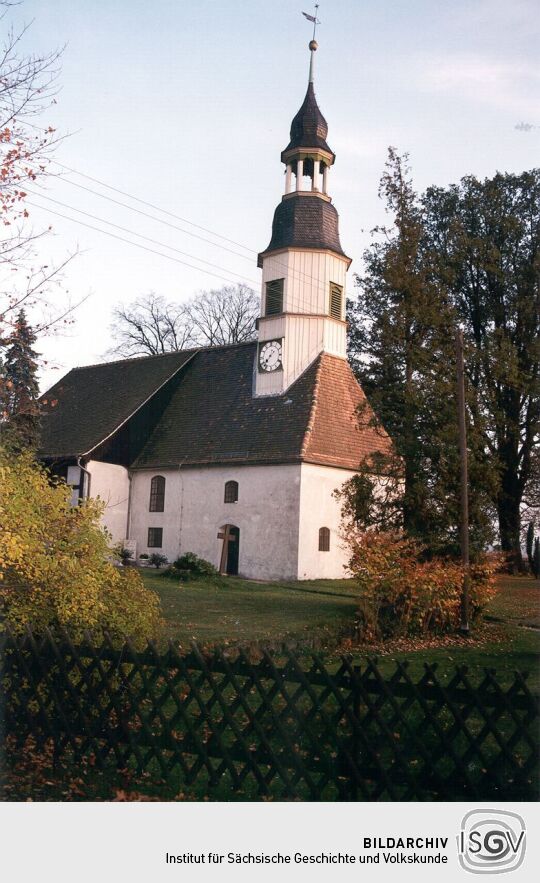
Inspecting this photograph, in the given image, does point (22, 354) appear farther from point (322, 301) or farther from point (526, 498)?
point (526, 498)

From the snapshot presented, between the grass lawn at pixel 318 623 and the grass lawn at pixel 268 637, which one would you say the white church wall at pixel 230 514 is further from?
the grass lawn at pixel 318 623

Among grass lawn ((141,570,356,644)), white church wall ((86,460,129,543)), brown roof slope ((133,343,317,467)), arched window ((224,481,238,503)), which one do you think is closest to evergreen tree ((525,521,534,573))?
grass lawn ((141,570,356,644))

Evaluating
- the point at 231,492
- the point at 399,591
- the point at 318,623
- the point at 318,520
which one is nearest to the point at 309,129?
the point at 231,492

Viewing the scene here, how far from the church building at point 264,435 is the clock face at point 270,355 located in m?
0.06

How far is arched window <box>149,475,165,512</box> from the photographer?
3494 cm

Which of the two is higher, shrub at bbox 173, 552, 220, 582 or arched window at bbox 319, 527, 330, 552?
arched window at bbox 319, 527, 330, 552

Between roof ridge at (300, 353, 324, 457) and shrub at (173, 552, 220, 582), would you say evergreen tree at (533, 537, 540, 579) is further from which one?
shrub at (173, 552, 220, 582)

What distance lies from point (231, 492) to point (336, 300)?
31.6 ft

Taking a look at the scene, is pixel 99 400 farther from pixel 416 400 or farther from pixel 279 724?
pixel 279 724

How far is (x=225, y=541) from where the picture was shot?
104ft

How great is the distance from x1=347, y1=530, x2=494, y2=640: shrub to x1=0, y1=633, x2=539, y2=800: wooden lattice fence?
8.96 metres

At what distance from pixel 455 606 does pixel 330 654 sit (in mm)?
4628
